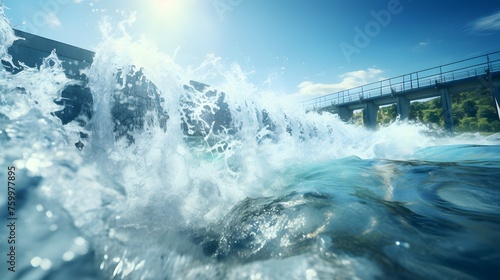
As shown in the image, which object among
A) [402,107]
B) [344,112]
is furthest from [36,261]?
[344,112]

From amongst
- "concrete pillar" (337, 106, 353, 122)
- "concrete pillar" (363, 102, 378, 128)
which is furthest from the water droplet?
"concrete pillar" (337, 106, 353, 122)

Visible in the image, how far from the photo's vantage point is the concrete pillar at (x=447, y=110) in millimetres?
19267

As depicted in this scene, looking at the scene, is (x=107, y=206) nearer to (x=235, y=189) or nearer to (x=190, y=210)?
(x=190, y=210)

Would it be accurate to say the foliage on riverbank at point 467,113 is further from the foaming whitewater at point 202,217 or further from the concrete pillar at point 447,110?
the foaming whitewater at point 202,217

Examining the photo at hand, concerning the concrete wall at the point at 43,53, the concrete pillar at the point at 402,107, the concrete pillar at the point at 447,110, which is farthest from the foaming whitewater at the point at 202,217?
the concrete pillar at the point at 402,107

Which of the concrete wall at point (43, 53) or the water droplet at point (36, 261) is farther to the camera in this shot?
the concrete wall at point (43, 53)

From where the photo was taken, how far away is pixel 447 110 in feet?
64.5

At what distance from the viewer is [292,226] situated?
2020mm

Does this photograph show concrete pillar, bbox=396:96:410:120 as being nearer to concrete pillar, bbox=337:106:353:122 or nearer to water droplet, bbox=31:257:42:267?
concrete pillar, bbox=337:106:353:122

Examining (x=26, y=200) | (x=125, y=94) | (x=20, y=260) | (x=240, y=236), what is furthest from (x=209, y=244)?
(x=125, y=94)

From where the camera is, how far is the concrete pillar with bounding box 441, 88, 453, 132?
19.3 metres

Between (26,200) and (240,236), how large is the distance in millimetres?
1599

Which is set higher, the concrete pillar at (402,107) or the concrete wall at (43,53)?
the concrete wall at (43,53)

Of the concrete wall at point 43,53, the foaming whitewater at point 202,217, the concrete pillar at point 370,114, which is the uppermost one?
the concrete wall at point 43,53
